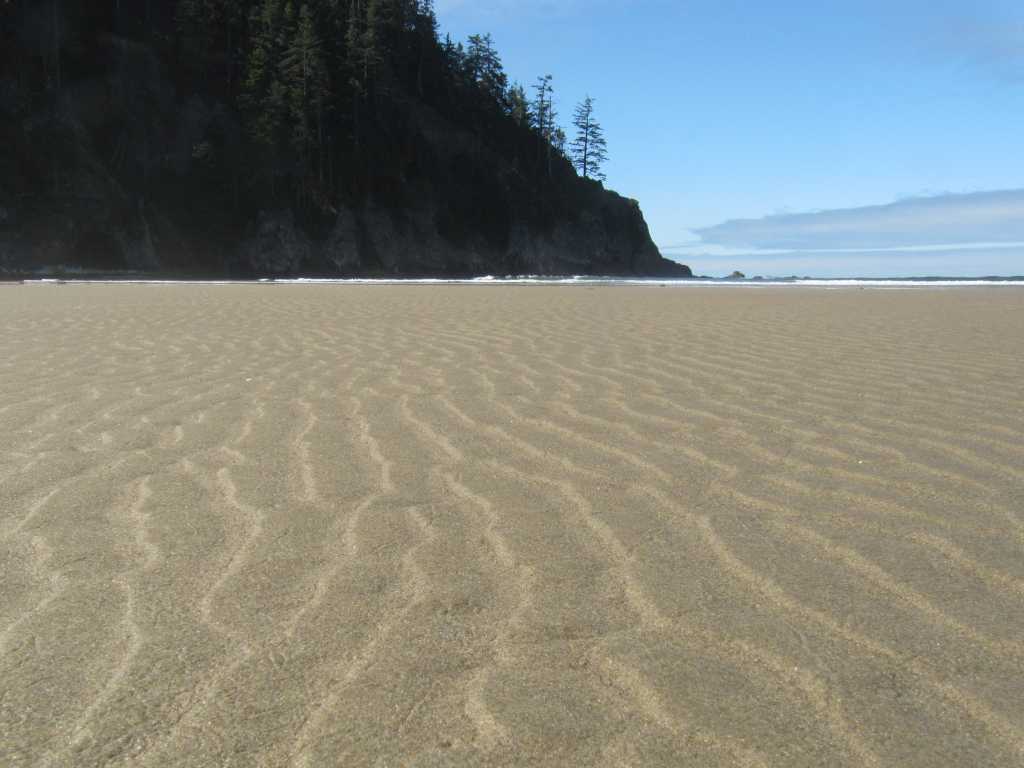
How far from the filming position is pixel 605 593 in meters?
2.48

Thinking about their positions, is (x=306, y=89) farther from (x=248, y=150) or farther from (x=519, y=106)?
(x=519, y=106)

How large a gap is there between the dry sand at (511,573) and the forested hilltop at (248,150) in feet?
123

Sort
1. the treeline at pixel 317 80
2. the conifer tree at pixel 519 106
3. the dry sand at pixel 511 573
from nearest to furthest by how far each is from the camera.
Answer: the dry sand at pixel 511 573, the treeline at pixel 317 80, the conifer tree at pixel 519 106

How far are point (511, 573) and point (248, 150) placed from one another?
152ft

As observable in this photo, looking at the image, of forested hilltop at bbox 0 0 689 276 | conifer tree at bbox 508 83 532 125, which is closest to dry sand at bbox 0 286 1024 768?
forested hilltop at bbox 0 0 689 276

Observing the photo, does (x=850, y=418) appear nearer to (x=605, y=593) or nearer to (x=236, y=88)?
(x=605, y=593)

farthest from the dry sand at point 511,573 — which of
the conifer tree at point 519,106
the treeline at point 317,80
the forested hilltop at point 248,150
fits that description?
the conifer tree at point 519,106

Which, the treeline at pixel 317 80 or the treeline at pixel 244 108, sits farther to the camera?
the treeline at pixel 317 80

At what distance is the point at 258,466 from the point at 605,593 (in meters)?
2.00

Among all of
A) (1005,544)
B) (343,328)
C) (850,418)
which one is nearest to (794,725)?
(1005,544)

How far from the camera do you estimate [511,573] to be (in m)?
2.63

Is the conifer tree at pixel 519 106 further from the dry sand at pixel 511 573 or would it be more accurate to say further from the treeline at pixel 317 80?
the dry sand at pixel 511 573

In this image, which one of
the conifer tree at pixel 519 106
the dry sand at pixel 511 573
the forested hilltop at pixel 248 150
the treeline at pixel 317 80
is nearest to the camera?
the dry sand at pixel 511 573

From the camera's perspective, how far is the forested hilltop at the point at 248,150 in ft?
128
